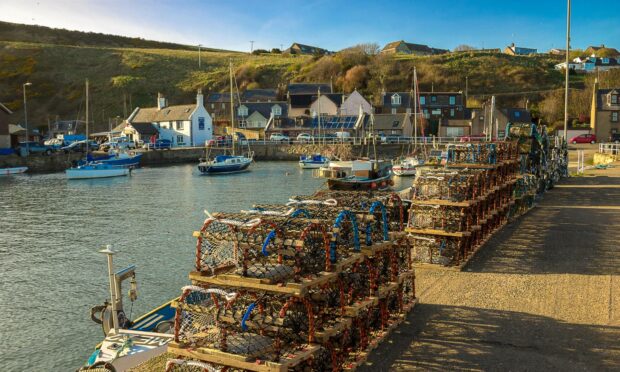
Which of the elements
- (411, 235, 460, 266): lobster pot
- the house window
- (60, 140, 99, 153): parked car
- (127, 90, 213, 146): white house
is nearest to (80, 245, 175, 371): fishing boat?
(411, 235, 460, 266): lobster pot

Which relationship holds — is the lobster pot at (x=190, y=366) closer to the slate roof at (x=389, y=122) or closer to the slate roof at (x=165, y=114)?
the slate roof at (x=389, y=122)

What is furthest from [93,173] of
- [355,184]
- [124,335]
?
[124,335]

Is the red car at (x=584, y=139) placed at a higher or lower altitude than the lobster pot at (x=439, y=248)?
higher

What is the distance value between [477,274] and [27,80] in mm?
116799

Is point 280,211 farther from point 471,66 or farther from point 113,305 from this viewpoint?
point 471,66

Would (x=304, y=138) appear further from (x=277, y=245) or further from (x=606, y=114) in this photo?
(x=277, y=245)

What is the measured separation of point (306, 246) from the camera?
771cm

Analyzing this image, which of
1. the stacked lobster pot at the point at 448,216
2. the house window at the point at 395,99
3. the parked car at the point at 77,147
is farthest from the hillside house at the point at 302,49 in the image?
the stacked lobster pot at the point at 448,216

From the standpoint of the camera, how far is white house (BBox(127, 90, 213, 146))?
77.0 m

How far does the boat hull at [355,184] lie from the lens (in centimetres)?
3816

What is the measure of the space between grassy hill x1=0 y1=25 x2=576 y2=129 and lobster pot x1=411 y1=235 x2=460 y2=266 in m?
83.4

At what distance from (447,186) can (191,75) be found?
115m

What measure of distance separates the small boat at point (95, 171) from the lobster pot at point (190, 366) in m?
49.8

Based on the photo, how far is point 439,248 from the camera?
13414 mm
